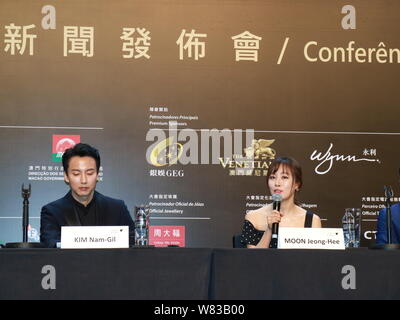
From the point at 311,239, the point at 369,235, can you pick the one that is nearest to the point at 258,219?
the point at 311,239

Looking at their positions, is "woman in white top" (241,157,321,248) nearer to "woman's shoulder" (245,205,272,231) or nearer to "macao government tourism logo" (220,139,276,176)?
"woman's shoulder" (245,205,272,231)

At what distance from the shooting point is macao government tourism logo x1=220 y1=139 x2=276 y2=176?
16.4 feet

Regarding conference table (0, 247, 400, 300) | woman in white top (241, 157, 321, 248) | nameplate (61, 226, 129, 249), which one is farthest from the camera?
woman in white top (241, 157, 321, 248)

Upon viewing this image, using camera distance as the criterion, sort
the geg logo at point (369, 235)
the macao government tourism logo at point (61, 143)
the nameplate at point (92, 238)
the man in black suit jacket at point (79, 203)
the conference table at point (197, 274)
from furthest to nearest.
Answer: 1. the geg logo at point (369, 235)
2. the macao government tourism logo at point (61, 143)
3. the man in black suit jacket at point (79, 203)
4. the nameplate at point (92, 238)
5. the conference table at point (197, 274)

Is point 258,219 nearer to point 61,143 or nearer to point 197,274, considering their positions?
point 197,274

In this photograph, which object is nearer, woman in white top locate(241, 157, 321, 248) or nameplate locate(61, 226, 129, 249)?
nameplate locate(61, 226, 129, 249)

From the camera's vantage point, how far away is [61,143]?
16.2 feet

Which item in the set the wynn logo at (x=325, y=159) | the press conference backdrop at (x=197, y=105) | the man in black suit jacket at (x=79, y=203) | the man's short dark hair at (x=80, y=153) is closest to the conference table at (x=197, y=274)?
the man in black suit jacket at (x=79, y=203)

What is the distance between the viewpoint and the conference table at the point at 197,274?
2.48m

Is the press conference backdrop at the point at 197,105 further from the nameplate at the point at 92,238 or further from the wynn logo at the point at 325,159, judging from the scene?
the nameplate at the point at 92,238

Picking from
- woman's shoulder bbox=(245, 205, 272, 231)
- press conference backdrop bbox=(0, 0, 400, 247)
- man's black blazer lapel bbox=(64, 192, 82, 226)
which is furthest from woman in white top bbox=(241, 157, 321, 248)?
press conference backdrop bbox=(0, 0, 400, 247)

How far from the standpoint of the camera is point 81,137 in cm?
494

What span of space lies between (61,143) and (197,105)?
96 centimetres

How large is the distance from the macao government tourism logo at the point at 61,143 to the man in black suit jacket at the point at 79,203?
1.22 m
